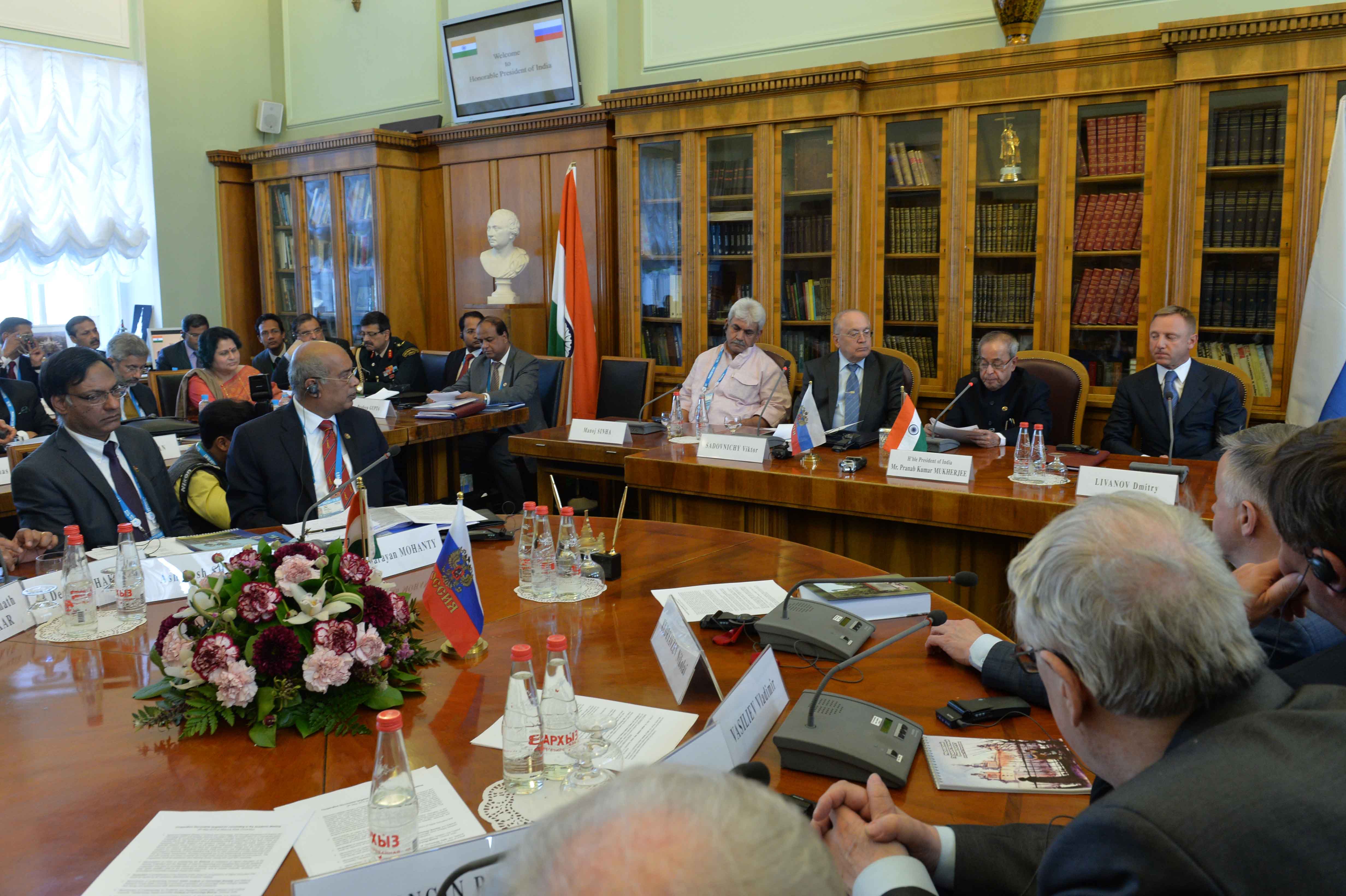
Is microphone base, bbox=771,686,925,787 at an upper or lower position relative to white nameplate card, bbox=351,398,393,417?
lower

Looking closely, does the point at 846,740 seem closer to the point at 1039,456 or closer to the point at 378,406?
the point at 1039,456

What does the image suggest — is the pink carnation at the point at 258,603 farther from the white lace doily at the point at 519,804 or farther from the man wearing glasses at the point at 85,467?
the man wearing glasses at the point at 85,467

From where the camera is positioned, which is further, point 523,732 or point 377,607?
point 377,607

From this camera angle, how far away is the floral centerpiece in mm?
1479

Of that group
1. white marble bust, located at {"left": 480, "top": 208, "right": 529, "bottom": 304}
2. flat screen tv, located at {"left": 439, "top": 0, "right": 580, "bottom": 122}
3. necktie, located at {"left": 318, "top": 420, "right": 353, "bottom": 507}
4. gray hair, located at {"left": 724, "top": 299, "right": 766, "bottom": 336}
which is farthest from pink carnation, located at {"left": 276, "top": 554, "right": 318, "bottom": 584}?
flat screen tv, located at {"left": 439, "top": 0, "right": 580, "bottom": 122}

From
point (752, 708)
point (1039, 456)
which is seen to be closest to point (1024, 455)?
point (1039, 456)

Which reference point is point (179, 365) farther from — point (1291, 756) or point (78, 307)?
point (1291, 756)

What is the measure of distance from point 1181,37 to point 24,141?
24.7 ft

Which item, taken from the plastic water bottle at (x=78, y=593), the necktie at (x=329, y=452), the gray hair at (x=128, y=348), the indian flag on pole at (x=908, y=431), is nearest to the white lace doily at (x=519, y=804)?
the plastic water bottle at (x=78, y=593)

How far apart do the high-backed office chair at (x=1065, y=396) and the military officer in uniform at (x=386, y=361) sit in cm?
397

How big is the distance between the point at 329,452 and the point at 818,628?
1932mm

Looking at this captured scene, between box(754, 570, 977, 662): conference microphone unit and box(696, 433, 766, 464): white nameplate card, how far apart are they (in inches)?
66.1

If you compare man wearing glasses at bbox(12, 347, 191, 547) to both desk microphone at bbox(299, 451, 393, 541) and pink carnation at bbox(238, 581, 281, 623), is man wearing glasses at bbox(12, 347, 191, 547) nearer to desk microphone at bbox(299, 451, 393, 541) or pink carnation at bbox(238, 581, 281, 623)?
desk microphone at bbox(299, 451, 393, 541)

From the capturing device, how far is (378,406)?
497 centimetres
